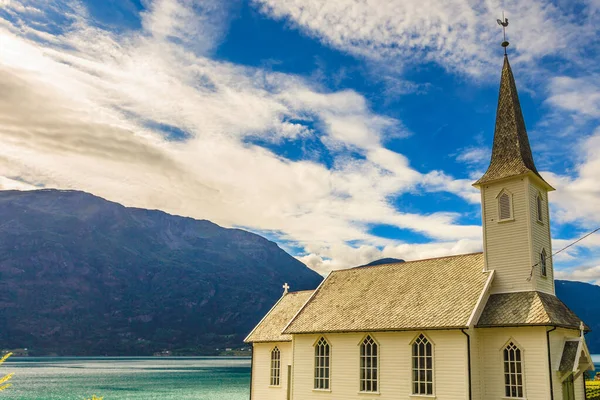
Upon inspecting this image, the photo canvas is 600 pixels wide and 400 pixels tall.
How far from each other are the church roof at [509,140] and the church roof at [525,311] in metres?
6.29

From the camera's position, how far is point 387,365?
1113 inches

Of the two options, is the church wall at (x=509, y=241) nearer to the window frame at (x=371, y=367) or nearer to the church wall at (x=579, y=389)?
the church wall at (x=579, y=389)

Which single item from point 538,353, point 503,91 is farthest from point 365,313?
point 503,91

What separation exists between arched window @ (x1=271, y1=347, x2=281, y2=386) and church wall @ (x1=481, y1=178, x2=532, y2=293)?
1517cm

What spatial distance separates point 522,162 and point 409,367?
12.3 metres

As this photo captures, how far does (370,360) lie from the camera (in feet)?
96.3

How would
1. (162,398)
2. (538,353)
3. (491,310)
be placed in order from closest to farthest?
(538,353), (491,310), (162,398)

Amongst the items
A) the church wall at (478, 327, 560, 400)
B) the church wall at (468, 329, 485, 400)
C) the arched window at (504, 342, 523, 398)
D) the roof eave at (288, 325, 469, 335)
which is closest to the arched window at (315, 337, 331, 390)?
the roof eave at (288, 325, 469, 335)

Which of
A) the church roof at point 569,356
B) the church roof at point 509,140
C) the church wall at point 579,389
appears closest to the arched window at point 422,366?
the church roof at point 569,356

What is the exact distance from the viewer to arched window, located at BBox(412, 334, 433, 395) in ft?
87.0

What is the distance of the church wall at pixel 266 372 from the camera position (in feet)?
116

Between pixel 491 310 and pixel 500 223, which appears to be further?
pixel 500 223

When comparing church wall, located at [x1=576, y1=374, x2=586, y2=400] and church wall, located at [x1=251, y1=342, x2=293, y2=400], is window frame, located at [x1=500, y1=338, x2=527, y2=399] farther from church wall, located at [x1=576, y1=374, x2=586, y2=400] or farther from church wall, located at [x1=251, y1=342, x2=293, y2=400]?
church wall, located at [x1=251, y1=342, x2=293, y2=400]

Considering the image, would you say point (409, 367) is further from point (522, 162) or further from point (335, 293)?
point (522, 162)
